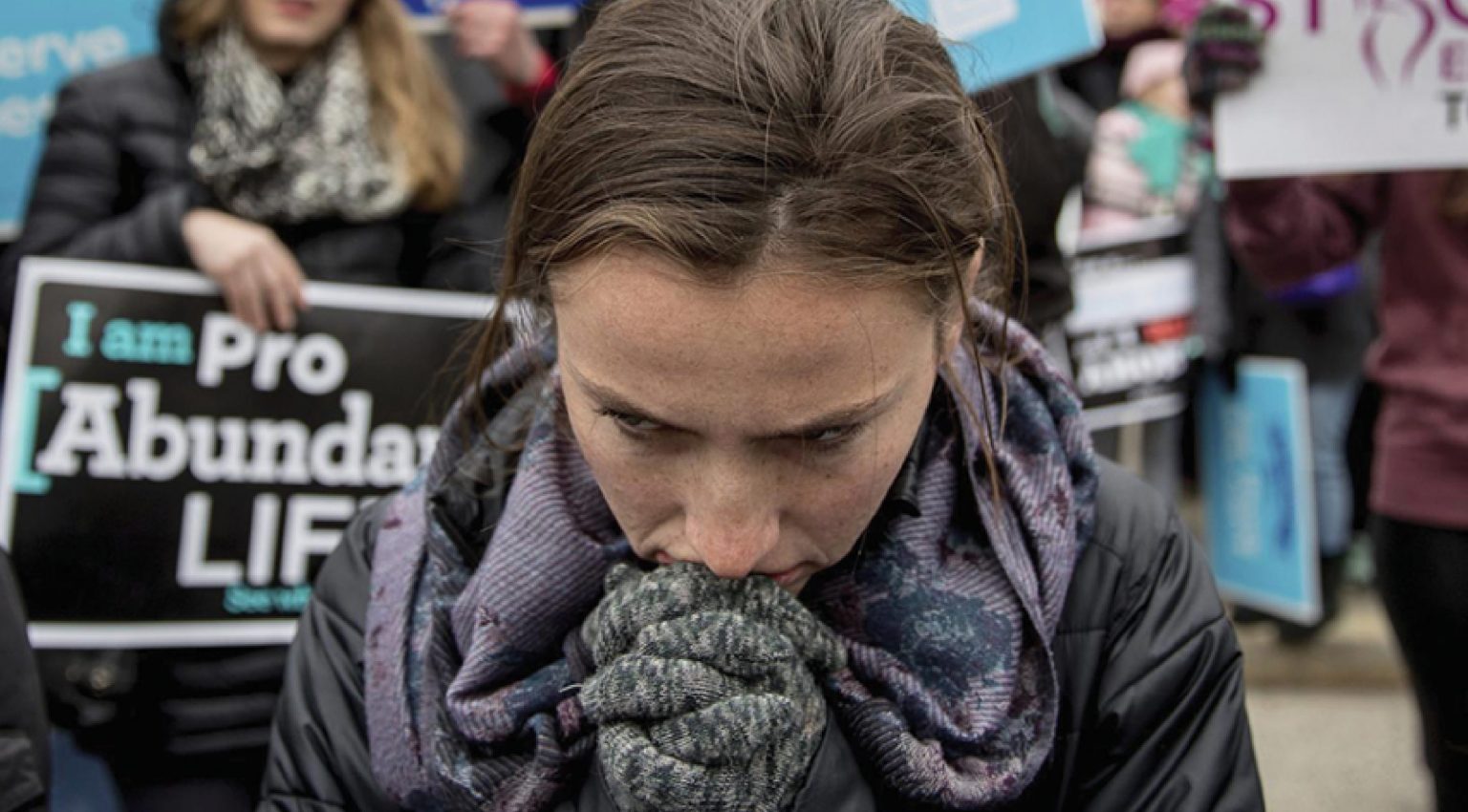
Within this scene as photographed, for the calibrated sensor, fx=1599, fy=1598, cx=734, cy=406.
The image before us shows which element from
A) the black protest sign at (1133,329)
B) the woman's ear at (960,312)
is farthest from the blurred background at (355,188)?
the black protest sign at (1133,329)

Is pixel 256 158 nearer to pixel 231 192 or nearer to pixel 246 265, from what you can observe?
pixel 231 192

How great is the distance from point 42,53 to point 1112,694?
9.54 ft

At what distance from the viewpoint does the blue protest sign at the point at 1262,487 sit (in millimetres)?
4727

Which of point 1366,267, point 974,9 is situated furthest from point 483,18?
point 1366,267

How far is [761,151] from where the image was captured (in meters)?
1.30

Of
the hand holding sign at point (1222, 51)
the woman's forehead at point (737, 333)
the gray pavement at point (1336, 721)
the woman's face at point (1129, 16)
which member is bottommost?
the gray pavement at point (1336, 721)

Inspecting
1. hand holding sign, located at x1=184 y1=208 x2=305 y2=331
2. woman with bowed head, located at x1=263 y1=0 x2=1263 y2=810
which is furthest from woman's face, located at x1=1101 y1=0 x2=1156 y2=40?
woman with bowed head, located at x1=263 y1=0 x2=1263 y2=810

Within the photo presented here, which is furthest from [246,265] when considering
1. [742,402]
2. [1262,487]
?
[1262,487]

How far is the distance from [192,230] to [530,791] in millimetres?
1574

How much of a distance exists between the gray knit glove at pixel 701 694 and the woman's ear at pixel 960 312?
0.28 m

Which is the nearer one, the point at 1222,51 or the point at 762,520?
the point at 762,520

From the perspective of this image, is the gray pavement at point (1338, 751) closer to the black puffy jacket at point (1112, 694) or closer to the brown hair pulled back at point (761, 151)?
the black puffy jacket at point (1112, 694)

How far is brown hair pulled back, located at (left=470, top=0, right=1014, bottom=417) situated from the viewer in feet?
4.25

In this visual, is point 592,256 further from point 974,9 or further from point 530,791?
point 974,9
